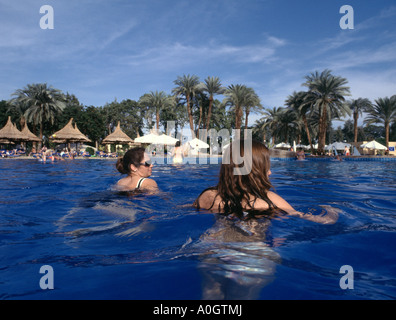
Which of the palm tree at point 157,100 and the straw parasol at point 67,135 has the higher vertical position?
the palm tree at point 157,100

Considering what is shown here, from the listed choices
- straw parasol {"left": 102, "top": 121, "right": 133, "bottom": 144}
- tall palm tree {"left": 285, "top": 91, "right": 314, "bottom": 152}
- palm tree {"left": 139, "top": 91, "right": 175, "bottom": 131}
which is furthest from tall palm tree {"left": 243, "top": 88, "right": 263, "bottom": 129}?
straw parasol {"left": 102, "top": 121, "right": 133, "bottom": 144}

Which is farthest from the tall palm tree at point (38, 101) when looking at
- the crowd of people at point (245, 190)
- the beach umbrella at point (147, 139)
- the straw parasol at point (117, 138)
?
the crowd of people at point (245, 190)

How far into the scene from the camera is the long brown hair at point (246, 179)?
257 cm

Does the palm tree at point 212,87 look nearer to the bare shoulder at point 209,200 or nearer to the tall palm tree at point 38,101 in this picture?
the tall palm tree at point 38,101

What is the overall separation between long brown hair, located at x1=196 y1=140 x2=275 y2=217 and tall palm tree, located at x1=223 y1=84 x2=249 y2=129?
3389cm

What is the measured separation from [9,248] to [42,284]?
3.02ft

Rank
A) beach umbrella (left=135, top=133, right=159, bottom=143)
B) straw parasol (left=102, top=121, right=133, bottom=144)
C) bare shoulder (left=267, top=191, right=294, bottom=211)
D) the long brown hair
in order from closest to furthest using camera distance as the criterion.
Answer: the long brown hair → bare shoulder (left=267, top=191, right=294, bottom=211) → beach umbrella (left=135, top=133, right=159, bottom=143) → straw parasol (left=102, top=121, right=133, bottom=144)

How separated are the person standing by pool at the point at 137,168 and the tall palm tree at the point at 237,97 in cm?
3210

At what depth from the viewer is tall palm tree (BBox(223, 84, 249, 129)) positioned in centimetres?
3566

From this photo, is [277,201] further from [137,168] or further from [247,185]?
[137,168]

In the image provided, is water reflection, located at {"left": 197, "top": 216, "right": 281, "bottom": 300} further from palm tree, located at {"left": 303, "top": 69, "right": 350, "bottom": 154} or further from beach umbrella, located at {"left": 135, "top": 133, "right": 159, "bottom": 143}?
palm tree, located at {"left": 303, "top": 69, "right": 350, "bottom": 154}

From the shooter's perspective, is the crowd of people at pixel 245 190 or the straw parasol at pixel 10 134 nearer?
the crowd of people at pixel 245 190

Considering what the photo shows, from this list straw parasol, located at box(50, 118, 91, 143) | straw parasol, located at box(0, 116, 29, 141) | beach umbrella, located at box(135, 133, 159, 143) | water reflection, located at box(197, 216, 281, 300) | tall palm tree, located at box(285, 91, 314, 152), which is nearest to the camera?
water reflection, located at box(197, 216, 281, 300)

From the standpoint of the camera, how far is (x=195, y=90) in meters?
39.5
